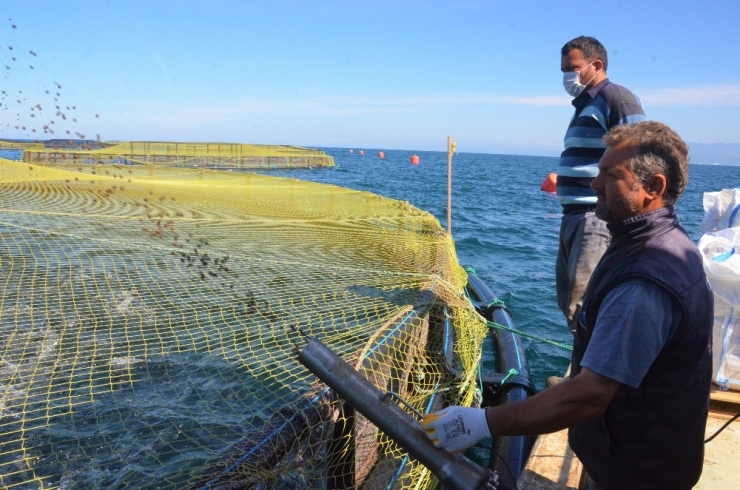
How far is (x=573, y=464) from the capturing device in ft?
10.1

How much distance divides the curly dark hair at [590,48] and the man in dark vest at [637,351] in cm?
221

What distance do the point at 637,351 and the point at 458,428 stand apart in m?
0.62

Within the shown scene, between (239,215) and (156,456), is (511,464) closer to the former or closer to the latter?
(156,456)

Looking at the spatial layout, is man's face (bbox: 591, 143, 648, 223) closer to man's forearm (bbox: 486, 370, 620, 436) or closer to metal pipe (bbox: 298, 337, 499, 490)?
man's forearm (bbox: 486, 370, 620, 436)

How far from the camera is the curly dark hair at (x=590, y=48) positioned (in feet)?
12.8

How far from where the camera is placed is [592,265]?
3846 mm

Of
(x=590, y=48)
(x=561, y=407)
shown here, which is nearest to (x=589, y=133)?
(x=590, y=48)

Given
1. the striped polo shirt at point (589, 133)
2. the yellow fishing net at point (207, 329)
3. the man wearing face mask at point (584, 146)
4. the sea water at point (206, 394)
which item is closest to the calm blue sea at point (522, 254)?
the sea water at point (206, 394)

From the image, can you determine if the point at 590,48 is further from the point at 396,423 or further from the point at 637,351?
the point at 396,423

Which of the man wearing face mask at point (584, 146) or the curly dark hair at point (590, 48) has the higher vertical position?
the curly dark hair at point (590, 48)

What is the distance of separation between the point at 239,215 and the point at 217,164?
36494 mm

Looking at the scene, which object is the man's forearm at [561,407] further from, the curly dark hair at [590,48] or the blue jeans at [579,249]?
the curly dark hair at [590,48]

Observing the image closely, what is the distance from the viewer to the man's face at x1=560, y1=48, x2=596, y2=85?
153 inches

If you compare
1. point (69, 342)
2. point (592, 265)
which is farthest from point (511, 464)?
point (69, 342)
